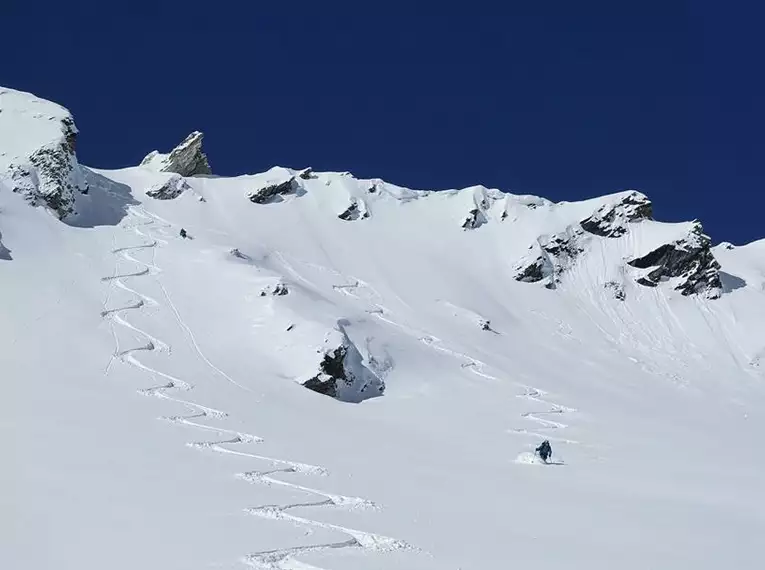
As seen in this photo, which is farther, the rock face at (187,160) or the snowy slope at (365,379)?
the rock face at (187,160)

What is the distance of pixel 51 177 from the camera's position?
165 feet

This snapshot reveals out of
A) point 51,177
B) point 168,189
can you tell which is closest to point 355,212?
point 168,189

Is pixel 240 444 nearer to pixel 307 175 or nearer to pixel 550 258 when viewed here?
pixel 550 258

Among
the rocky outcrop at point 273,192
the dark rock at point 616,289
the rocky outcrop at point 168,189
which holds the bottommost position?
the rocky outcrop at point 168,189

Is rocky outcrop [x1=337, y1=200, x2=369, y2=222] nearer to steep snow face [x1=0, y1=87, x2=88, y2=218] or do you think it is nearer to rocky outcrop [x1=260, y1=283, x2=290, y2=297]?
steep snow face [x1=0, y1=87, x2=88, y2=218]

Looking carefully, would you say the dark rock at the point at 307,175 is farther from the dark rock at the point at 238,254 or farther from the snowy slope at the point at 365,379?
the dark rock at the point at 238,254

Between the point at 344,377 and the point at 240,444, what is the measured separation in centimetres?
1315

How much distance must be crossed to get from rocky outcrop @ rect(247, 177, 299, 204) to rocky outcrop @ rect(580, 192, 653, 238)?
3016 centimetres

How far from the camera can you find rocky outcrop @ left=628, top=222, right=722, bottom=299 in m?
64.3

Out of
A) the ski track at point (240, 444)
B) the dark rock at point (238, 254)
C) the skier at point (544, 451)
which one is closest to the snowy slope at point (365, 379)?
the ski track at point (240, 444)

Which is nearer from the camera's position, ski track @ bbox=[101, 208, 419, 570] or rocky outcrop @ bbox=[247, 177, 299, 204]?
ski track @ bbox=[101, 208, 419, 570]

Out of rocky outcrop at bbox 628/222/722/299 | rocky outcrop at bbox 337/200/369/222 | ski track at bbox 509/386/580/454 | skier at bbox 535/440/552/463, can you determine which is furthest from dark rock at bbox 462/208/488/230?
skier at bbox 535/440/552/463

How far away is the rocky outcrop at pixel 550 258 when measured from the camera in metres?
62.4

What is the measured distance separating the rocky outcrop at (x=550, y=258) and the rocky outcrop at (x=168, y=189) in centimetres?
3161
